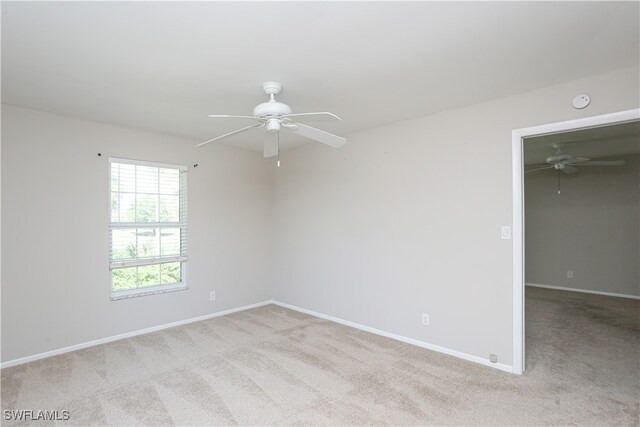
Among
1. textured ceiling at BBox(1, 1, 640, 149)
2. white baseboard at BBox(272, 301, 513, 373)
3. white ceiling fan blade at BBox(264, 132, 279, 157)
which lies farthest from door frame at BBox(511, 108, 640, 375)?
white ceiling fan blade at BBox(264, 132, 279, 157)

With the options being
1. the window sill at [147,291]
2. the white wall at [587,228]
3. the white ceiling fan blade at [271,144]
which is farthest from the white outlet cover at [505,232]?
the white wall at [587,228]

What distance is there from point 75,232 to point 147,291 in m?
1.04

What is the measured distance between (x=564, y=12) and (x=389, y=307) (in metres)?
3.03

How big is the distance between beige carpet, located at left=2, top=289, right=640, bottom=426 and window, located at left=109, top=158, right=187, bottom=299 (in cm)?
67

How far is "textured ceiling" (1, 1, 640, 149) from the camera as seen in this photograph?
5.94ft

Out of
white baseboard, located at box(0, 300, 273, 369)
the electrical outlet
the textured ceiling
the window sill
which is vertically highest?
the textured ceiling

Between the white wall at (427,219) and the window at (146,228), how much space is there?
1.64 m

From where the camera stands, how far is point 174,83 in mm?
2711

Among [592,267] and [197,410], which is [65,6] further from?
[592,267]

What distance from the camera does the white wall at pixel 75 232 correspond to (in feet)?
10.5
